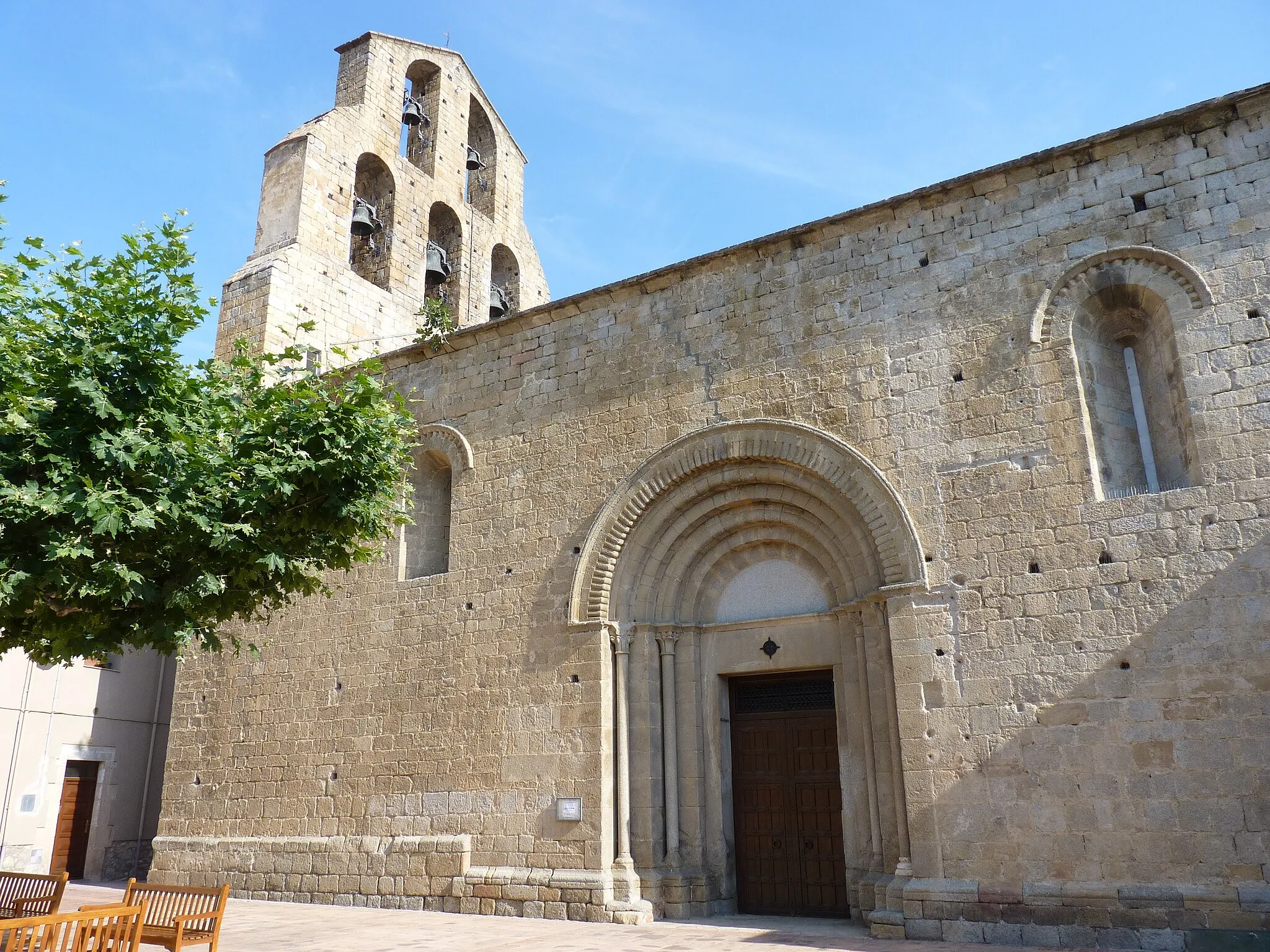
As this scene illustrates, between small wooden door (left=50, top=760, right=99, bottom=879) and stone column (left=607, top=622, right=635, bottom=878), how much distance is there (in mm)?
10672

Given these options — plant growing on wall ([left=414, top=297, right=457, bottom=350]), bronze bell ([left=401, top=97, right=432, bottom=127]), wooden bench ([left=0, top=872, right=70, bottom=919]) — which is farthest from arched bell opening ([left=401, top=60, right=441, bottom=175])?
wooden bench ([left=0, top=872, right=70, bottom=919])

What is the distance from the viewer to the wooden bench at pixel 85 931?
491cm

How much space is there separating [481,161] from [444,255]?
8.81 ft

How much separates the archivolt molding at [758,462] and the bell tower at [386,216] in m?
6.20

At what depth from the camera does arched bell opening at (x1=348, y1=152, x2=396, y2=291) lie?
16.2 metres

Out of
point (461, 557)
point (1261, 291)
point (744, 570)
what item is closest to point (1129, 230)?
point (1261, 291)

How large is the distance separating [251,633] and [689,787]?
6183 mm

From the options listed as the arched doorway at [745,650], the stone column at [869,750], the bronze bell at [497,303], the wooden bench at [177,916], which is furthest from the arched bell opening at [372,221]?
the wooden bench at [177,916]

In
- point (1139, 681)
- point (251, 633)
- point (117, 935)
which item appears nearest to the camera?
point (117, 935)

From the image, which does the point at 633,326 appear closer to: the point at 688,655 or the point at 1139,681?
the point at 688,655

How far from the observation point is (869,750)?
8.96 m

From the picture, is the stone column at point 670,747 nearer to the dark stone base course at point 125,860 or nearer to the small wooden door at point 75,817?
the dark stone base course at point 125,860

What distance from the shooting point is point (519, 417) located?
1148cm

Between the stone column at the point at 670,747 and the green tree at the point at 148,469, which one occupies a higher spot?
the green tree at the point at 148,469
